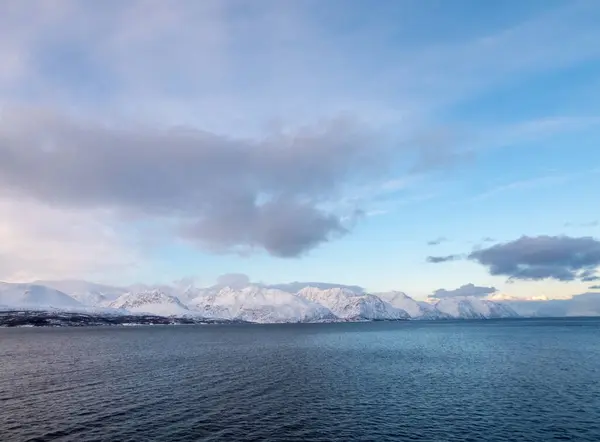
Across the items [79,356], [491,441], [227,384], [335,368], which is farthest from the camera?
[79,356]


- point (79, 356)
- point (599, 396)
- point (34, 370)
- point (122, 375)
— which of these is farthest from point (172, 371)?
point (599, 396)

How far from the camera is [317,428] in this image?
5744 centimetres

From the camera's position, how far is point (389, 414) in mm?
64438

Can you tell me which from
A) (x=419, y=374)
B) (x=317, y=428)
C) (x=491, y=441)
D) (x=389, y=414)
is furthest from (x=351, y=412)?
(x=419, y=374)

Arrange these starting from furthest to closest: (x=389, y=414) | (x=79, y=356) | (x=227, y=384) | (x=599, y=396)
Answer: (x=79, y=356), (x=227, y=384), (x=599, y=396), (x=389, y=414)

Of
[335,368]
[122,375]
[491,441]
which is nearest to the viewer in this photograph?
[491,441]

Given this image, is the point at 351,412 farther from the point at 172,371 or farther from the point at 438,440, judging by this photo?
the point at 172,371

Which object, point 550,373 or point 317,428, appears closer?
point 317,428

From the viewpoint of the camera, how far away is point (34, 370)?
10888 cm

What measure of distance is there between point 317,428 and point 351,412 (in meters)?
10.6

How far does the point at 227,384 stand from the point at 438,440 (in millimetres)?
49980

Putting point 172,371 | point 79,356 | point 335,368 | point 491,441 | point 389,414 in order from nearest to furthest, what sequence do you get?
point 491,441
point 389,414
point 172,371
point 335,368
point 79,356

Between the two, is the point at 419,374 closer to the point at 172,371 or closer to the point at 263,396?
the point at 263,396

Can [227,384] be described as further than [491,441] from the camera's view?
Yes
